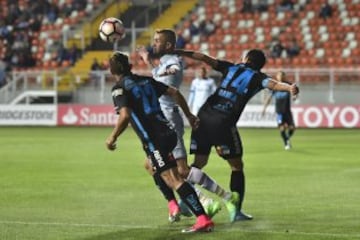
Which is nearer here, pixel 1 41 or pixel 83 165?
pixel 83 165

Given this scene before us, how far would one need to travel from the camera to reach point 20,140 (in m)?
27.3

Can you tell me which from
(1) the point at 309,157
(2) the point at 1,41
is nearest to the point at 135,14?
(2) the point at 1,41

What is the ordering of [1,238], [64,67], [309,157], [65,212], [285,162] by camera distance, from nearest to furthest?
[1,238]
[65,212]
[285,162]
[309,157]
[64,67]

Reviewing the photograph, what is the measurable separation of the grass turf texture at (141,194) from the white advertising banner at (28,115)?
12.5m

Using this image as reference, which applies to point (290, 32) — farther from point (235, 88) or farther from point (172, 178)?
point (172, 178)

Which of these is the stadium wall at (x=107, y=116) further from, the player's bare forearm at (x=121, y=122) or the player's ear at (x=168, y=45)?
the player's bare forearm at (x=121, y=122)

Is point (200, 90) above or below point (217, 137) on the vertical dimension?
below

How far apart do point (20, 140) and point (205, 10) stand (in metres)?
16.4

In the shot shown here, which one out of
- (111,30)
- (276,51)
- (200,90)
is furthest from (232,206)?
(276,51)

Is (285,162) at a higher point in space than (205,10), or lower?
lower

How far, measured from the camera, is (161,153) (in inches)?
370

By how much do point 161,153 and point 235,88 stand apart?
165 cm

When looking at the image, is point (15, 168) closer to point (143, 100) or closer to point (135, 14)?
point (143, 100)

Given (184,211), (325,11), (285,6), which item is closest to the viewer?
(184,211)
